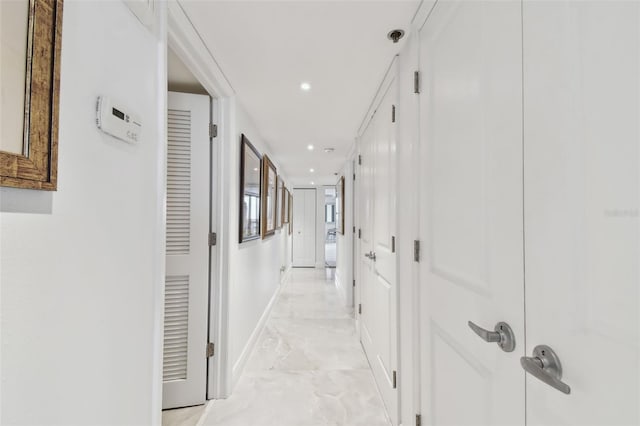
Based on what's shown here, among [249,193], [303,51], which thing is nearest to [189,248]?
[249,193]

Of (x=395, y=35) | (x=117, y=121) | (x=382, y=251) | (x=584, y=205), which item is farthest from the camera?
(x=382, y=251)

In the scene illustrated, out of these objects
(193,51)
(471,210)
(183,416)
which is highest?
(193,51)

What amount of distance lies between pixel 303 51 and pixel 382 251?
1432mm

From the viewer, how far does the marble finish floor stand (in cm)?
177

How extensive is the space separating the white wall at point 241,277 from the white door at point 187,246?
19cm

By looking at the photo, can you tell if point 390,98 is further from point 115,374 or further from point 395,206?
point 115,374

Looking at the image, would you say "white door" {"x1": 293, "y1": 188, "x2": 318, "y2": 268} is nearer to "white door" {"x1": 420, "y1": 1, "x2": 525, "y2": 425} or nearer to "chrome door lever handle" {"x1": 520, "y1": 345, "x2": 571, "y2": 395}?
"white door" {"x1": 420, "y1": 1, "x2": 525, "y2": 425}

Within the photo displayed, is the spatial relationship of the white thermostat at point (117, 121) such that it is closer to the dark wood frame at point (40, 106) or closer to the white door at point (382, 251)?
the dark wood frame at point (40, 106)

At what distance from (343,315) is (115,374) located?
122 inches

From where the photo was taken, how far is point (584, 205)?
0.55 metres

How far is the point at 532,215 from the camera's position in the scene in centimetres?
67

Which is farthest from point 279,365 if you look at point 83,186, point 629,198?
point 629,198

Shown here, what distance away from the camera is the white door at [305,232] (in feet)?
23.7

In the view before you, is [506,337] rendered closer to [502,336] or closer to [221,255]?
[502,336]
